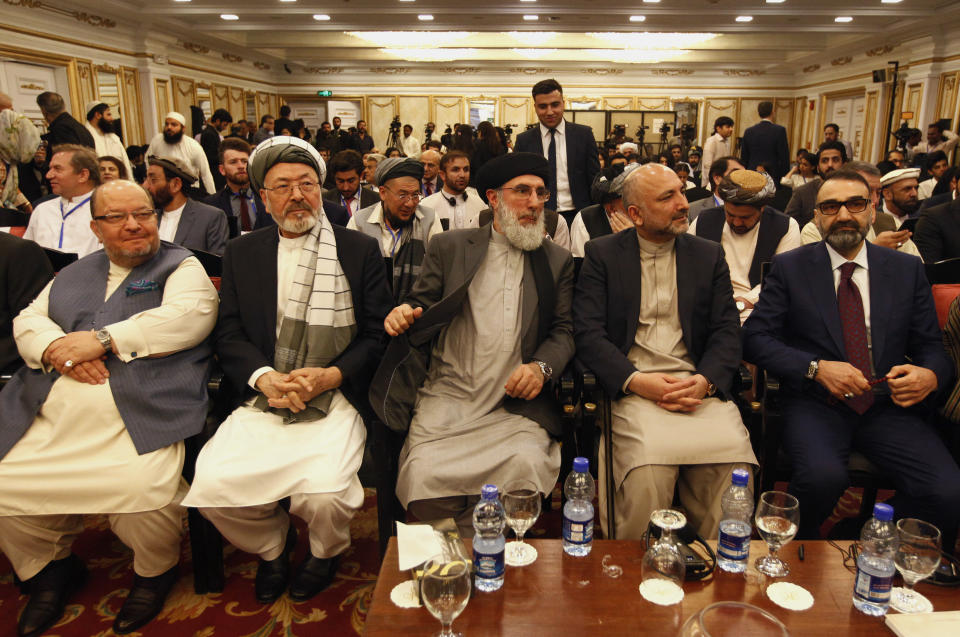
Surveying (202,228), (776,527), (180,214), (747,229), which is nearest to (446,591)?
(776,527)

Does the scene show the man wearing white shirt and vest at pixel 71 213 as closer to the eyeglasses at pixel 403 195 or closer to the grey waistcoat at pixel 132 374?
the grey waistcoat at pixel 132 374

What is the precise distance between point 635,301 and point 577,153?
2.53m

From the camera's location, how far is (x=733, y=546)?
1.59 m

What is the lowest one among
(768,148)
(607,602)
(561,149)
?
(607,602)

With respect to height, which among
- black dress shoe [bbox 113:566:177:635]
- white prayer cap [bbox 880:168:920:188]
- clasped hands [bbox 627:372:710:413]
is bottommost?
black dress shoe [bbox 113:566:177:635]

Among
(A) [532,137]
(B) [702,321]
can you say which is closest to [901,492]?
(B) [702,321]

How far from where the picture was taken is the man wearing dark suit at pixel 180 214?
3631mm

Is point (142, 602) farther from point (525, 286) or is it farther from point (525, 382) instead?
point (525, 286)

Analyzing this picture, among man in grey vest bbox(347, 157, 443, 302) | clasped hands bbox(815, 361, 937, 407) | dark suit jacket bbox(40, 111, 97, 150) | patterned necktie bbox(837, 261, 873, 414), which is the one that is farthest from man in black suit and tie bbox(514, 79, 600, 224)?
dark suit jacket bbox(40, 111, 97, 150)

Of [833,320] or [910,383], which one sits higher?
[833,320]

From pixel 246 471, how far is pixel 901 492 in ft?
7.36

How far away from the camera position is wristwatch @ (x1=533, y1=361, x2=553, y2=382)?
2383 mm

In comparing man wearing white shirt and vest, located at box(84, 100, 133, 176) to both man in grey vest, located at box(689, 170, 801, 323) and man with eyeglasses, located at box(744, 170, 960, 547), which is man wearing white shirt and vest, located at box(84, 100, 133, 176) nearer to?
man in grey vest, located at box(689, 170, 801, 323)

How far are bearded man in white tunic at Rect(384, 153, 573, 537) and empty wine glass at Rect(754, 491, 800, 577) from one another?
752 mm
